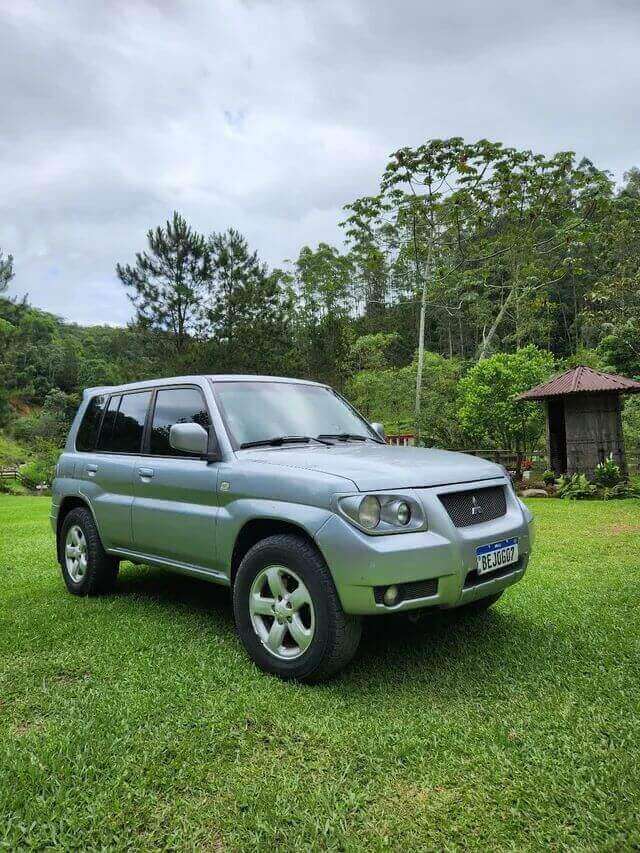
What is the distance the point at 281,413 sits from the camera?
4.14 m

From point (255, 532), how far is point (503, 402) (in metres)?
16.1

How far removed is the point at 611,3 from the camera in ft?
24.2

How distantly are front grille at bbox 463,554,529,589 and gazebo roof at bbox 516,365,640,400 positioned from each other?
1080cm

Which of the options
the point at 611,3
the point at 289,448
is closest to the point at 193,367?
the point at 611,3

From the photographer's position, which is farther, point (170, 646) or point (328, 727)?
point (170, 646)

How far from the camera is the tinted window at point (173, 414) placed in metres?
4.13

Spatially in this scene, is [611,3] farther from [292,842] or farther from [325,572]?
[292,842]

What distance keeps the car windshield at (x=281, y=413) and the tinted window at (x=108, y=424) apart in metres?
1.39

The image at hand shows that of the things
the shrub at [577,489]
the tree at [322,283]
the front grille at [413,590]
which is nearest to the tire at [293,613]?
the front grille at [413,590]

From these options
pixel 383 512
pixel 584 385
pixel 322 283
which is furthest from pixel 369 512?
pixel 322 283

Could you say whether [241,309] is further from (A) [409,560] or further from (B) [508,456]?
(A) [409,560]

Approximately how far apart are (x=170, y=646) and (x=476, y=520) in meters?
2.12

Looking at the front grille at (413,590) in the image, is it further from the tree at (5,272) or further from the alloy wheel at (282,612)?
the tree at (5,272)

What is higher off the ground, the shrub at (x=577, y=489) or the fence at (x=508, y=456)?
the fence at (x=508, y=456)
